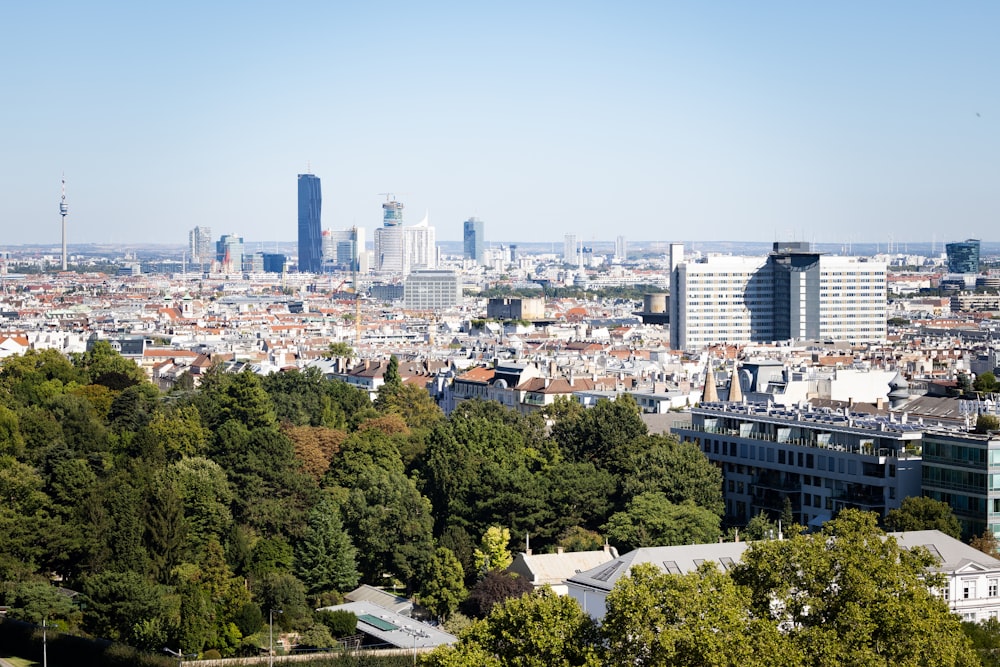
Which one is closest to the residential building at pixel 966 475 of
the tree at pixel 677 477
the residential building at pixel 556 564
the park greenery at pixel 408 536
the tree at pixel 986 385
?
the park greenery at pixel 408 536

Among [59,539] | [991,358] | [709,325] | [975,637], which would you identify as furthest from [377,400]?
[709,325]

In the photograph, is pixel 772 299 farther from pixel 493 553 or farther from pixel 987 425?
pixel 493 553

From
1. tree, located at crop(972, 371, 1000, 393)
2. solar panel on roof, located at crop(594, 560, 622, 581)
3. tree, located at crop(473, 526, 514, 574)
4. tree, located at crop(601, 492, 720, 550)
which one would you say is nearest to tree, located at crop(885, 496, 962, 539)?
tree, located at crop(601, 492, 720, 550)

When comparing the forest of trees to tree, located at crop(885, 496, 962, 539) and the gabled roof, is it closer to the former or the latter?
the gabled roof

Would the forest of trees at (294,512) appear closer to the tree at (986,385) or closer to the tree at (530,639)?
the tree at (530,639)

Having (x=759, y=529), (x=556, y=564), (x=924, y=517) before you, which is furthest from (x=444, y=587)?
(x=924, y=517)

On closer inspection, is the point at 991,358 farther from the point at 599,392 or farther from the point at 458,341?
the point at 458,341
